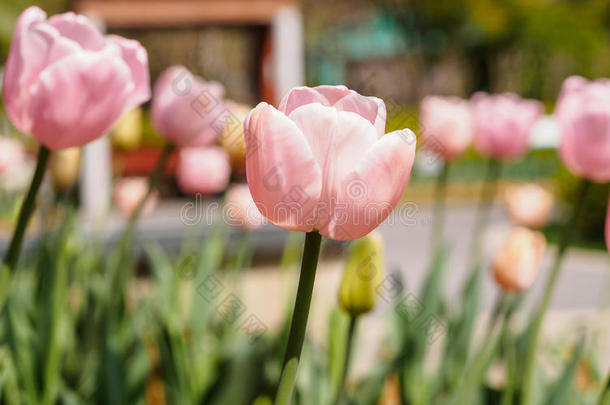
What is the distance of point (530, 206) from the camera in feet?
5.06

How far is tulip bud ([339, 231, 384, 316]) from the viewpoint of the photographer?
2.15 feet

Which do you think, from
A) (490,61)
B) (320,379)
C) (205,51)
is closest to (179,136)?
(320,379)

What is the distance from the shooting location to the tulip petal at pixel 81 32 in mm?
651

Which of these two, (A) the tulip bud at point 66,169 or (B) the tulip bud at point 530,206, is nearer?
(A) the tulip bud at point 66,169

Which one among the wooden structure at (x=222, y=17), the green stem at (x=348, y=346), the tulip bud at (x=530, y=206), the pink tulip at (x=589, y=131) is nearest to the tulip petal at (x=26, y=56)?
the green stem at (x=348, y=346)

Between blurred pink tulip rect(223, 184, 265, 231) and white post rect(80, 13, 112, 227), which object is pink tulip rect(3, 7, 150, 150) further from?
white post rect(80, 13, 112, 227)

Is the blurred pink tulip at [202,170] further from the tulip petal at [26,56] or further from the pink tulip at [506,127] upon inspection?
the tulip petal at [26,56]

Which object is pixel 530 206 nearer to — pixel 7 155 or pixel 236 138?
pixel 236 138

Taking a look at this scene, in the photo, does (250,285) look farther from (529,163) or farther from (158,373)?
(529,163)

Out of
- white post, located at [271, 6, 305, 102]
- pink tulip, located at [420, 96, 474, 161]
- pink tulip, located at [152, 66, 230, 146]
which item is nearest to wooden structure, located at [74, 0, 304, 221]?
white post, located at [271, 6, 305, 102]

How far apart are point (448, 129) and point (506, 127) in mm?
145

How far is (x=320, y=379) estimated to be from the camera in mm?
995

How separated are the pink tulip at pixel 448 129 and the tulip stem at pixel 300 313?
1105mm

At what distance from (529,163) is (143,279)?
25.9 ft
